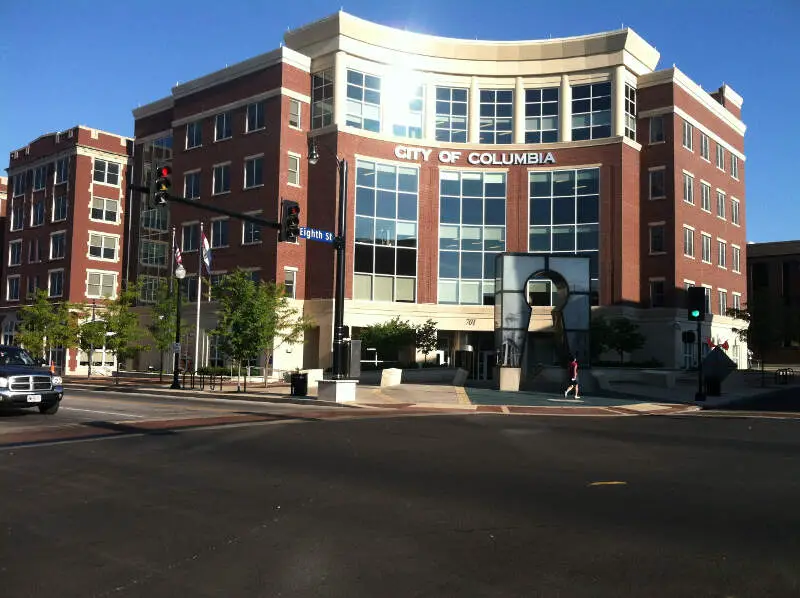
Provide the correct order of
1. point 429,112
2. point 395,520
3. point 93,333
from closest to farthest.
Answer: point 395,520
point 93,333
point 429,112

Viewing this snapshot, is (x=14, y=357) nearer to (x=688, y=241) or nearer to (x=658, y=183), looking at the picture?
(x=658, y=183)

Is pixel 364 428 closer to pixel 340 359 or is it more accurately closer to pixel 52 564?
pixel 340 359

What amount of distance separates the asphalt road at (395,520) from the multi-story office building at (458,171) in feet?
115

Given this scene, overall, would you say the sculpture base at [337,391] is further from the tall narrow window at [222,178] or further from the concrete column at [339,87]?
the tall narrow window at [222,178]

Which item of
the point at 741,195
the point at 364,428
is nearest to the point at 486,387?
the point at 364,428

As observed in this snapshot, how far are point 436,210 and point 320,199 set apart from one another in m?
7.92

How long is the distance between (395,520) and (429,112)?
150 feet

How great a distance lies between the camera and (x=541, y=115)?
50.9 meters

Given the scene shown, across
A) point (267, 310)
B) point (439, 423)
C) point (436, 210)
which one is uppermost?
point (436, 210)

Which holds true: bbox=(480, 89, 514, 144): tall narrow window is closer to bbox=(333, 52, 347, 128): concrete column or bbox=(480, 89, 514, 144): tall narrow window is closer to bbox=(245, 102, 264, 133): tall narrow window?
bbox=(333, 52, 347, 128): concrete column

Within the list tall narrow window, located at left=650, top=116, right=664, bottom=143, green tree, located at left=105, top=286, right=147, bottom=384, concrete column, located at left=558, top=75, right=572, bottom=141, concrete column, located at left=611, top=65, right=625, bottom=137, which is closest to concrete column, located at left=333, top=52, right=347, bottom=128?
concrete column, located at left=558, top=75, right=572, bottom=141

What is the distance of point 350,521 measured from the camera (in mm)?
7543

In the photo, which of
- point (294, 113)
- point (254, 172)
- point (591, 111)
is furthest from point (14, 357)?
point (591, 111)

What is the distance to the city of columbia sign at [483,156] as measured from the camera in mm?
49750
